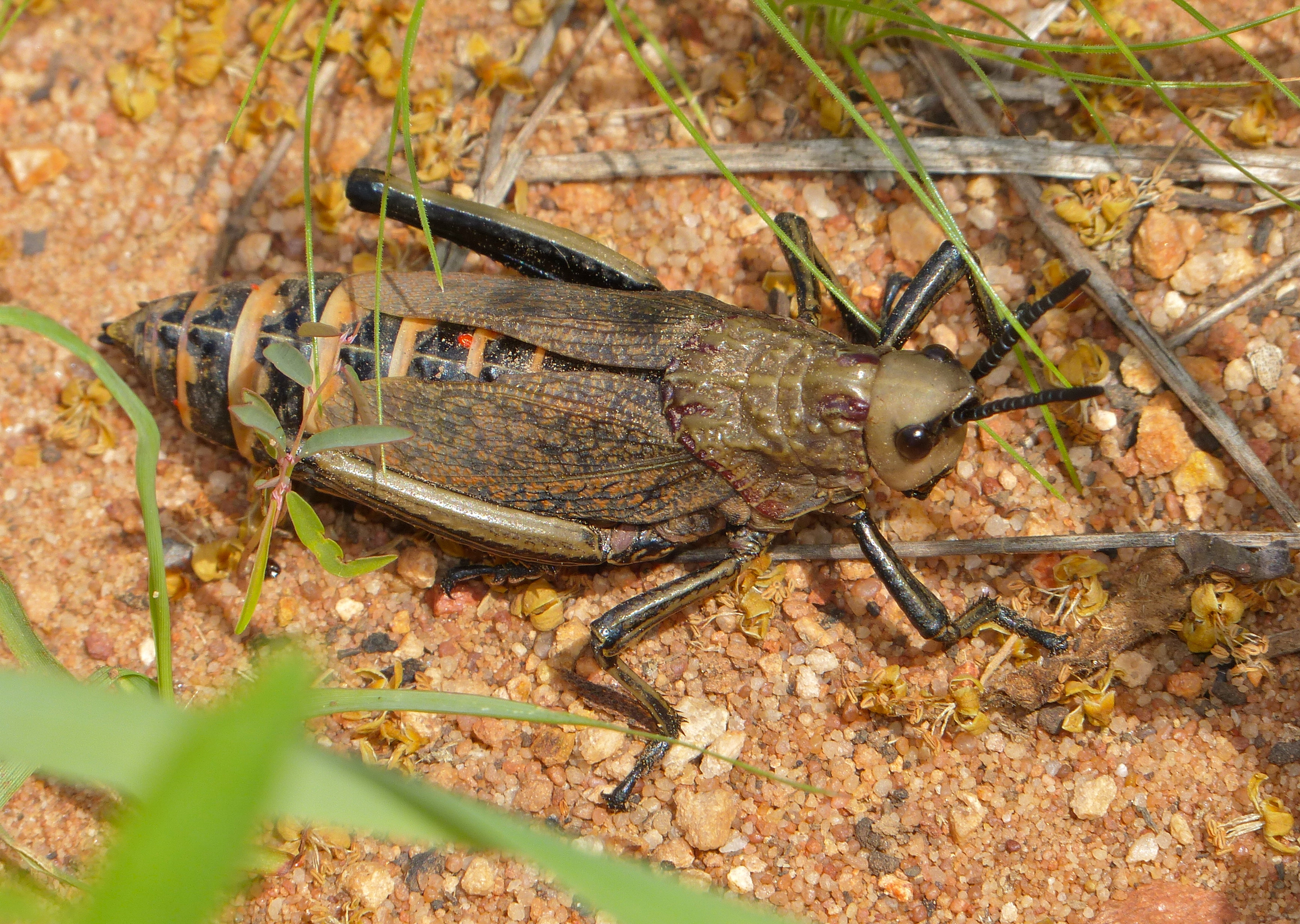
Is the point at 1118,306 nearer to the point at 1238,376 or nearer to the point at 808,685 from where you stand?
the point at 1238,376

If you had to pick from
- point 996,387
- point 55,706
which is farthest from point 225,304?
point 996,387

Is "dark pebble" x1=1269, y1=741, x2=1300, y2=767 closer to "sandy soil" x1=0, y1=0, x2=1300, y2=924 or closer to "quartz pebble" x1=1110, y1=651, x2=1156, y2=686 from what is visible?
"sandy soil" x1=0, y1=0, x2=1300, y2=924

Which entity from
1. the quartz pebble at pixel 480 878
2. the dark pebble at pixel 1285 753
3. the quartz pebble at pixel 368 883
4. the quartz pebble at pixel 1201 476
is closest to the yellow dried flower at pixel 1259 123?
the quartz pebble at pixel 1201 476

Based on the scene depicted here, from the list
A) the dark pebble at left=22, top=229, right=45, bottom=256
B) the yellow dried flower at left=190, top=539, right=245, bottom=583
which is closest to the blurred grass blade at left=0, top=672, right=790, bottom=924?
the yellow dried flower at left=190, top=539, right=245, bottom=583

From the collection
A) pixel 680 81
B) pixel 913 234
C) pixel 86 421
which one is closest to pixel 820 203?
pixel 913 234

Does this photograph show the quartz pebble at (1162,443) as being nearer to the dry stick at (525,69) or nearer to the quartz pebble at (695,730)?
the quartz pebble at (695,730)

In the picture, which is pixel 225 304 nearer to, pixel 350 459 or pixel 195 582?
pixel 350 459
